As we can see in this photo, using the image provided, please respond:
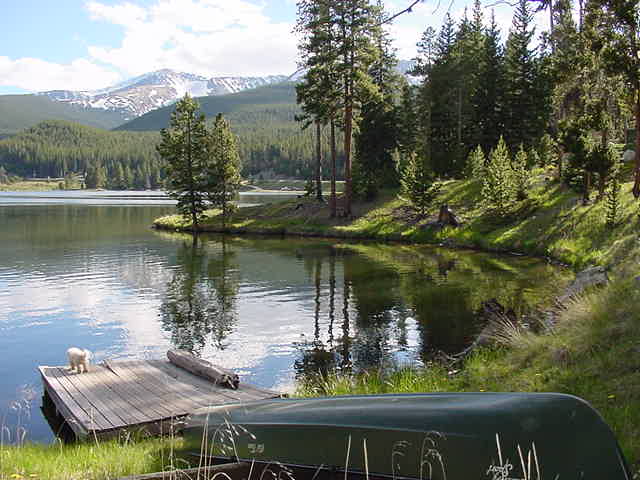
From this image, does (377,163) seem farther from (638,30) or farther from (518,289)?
(518,289)

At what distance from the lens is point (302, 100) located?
43875 mm

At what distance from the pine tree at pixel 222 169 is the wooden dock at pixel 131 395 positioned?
39.0 metres

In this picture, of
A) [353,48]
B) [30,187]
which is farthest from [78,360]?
[30,187]

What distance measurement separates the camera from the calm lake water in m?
13.8

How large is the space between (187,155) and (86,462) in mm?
47793

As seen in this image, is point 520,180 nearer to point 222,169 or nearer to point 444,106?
point 444,106

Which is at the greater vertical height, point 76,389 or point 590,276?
point 590,276

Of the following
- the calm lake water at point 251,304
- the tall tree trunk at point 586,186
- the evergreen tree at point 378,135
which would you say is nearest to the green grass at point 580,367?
the calm lake water at point 251,304

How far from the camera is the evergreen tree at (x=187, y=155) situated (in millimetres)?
51094

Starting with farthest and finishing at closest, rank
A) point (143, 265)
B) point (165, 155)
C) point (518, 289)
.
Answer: point (165, 155) < point (143, 265) < point (518, 289)

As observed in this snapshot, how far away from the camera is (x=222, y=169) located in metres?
50.5

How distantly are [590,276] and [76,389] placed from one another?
12086 mm

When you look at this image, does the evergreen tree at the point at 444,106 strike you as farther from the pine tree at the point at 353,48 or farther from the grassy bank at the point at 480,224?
the pine tree at the point at 353,48

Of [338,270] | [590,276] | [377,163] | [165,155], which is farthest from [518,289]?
[165,155]
